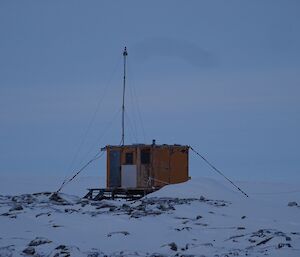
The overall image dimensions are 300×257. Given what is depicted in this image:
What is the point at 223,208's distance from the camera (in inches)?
789

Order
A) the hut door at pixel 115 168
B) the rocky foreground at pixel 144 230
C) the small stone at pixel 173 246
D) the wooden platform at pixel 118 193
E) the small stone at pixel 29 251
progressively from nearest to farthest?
the small stone at pixel 29 251 → the rocky foreground at pixel 144 230 → the small stone at pixel 173 246 → the wooden platform at pixel 118 193 → the hut door at pixel 115 168

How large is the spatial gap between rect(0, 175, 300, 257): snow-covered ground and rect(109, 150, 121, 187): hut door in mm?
8325

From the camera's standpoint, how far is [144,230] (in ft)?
50.6

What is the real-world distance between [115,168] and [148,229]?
51.7 ft

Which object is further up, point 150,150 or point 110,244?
point 150,150

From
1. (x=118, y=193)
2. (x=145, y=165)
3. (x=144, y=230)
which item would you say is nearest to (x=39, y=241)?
(x=144, y=230)

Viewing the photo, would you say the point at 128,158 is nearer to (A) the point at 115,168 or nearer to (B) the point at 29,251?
(A) the point at 115,168

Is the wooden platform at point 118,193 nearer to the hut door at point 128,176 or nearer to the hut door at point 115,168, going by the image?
the hut door at point 128,176

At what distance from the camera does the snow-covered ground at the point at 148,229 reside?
12461 mm

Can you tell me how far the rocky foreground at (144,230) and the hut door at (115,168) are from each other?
31.1 feet

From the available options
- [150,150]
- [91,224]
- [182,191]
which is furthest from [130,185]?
[91,224]

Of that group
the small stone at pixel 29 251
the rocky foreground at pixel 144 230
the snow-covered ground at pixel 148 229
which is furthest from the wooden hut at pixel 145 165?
the small stone at pixel 29 251

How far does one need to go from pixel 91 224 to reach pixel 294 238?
19.0 feet

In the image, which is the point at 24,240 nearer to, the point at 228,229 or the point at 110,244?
the point at 110,244
